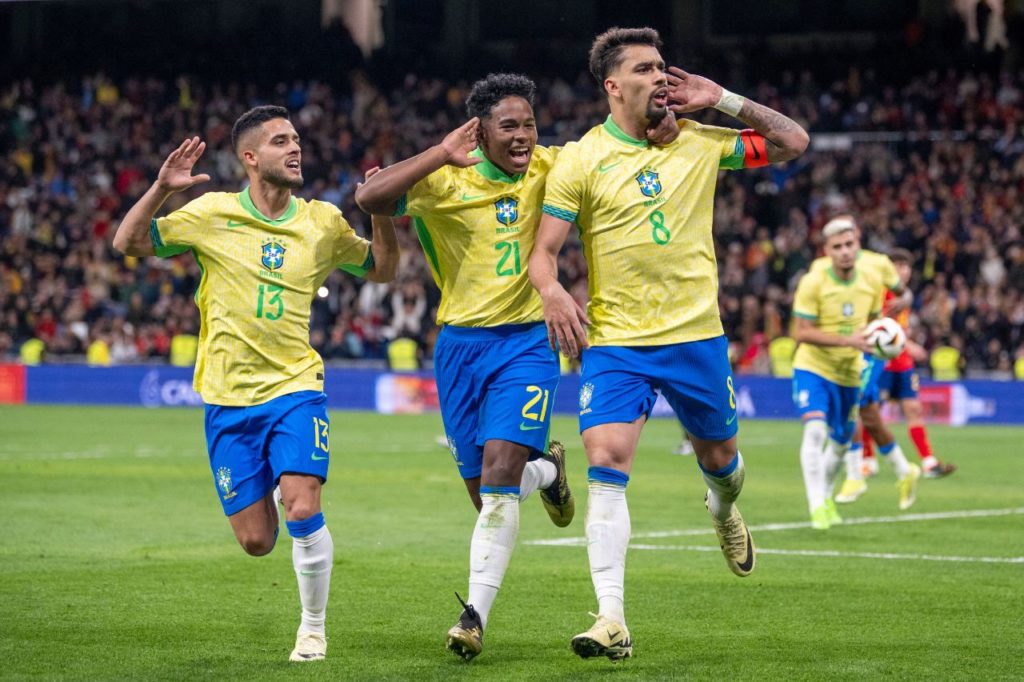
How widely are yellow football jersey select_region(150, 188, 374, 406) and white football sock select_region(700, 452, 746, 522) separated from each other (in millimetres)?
2017

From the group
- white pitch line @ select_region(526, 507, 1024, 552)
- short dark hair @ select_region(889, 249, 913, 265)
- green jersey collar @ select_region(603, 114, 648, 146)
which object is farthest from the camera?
short dark hair @ select_region(889, 249, 913, 265)

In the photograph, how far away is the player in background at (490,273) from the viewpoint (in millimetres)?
7133

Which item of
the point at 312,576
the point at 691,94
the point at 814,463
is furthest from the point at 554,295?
the point at 814,463

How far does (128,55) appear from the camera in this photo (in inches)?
1567

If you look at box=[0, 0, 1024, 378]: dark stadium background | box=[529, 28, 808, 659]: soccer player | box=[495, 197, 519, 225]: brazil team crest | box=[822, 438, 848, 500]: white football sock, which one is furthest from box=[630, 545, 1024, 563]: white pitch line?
box=[0, 0, 1024, 378]: dark stadium background

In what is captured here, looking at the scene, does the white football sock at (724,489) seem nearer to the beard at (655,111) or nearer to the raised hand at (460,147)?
the beard at (655,111)

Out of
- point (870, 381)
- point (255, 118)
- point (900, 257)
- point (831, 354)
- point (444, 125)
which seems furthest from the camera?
point (444, 125)

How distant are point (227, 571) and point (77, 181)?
2850 cm

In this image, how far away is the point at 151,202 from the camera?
7.15m

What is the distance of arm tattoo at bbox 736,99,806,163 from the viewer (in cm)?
723

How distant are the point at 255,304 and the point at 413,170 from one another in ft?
3.21

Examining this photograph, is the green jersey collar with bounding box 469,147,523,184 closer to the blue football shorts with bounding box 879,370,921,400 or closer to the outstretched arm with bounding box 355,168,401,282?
the outstretched arm with bounding box 355,168,401,282

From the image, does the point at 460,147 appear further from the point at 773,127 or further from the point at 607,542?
the point at 607,542

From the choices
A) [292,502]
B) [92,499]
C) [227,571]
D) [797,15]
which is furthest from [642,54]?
[797,15]
